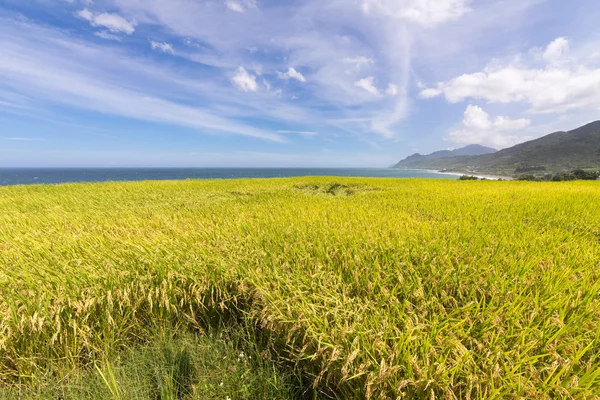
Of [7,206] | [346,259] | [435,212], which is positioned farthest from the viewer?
[7,206]

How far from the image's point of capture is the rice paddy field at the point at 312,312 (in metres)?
1.77

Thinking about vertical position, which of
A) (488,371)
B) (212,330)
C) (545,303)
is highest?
(545,303)

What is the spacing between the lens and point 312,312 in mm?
2320

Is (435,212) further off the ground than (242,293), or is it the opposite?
(435,212)

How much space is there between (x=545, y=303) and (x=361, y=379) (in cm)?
206

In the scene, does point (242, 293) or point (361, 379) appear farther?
point (242, 293)

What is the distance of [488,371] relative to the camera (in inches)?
66.6

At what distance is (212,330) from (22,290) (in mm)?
2309

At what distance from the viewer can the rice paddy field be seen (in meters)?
1.77

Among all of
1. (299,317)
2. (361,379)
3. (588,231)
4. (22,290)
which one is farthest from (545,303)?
(22,290)

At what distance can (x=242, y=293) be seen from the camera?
3041 mm

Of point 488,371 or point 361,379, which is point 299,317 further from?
point 488,371

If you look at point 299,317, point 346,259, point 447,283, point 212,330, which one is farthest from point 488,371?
point 212,330

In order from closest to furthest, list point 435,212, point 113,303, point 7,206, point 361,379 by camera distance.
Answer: point 361,379 → point 113,303 → point 435,212 → point 7,206
